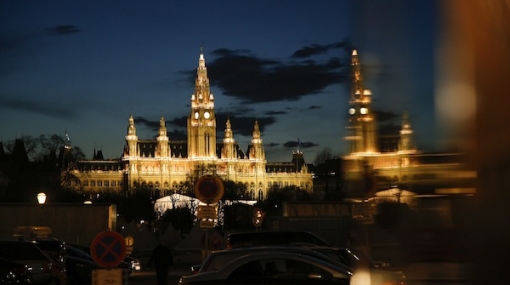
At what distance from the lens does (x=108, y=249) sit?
13.6m

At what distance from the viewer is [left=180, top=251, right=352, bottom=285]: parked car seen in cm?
1224

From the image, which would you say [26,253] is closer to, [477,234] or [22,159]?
[477,234]

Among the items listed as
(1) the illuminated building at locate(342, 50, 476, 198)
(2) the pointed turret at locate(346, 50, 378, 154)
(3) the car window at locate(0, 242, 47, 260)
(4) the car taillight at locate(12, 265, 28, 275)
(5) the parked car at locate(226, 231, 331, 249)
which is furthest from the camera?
(3) the car window at locate(0, 242, 47, 260)

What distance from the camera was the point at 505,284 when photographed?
2.88 metres

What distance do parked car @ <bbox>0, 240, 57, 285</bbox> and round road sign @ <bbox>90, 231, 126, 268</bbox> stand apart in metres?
8.06

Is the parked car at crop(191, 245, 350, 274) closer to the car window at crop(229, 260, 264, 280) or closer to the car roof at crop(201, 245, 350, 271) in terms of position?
the car roof at crop(201, 245, 350, 271)

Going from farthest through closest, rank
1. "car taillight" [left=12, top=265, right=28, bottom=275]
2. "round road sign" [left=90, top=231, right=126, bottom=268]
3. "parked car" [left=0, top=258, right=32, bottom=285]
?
"car taillight" [left=12, top=265, right=28, bottom=275] → "parked car" [left=0, top=258, right=32, bottom=285] → "round road sign" [left=90, top=231, right=126, bottom=268]

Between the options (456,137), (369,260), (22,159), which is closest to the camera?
(456,137)

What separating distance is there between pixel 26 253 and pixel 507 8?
19784 millimetres

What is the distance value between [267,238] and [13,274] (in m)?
5.12

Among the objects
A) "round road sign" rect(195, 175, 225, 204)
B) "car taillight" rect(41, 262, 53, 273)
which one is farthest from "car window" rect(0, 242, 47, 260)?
"round road sign" rect(195, 175, 225, 204)

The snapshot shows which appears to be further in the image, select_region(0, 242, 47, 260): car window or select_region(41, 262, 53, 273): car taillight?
select_region(0, 242, 47, 260): car window

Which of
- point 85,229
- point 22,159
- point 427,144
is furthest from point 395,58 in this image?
point 22,159

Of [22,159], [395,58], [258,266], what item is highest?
[22,159]
